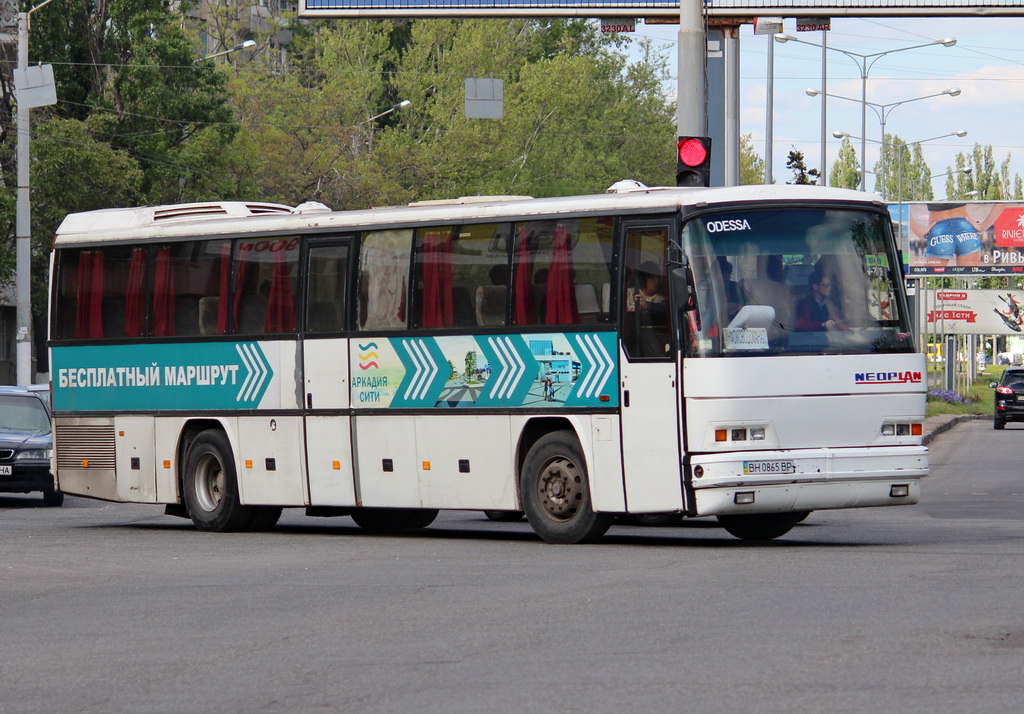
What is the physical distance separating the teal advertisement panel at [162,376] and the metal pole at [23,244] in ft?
52.6

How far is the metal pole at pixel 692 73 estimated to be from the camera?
2008 cm

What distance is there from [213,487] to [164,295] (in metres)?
1.96

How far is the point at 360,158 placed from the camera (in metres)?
62.1

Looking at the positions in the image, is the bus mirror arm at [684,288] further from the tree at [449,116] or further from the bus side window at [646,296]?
the tree at [449,116]

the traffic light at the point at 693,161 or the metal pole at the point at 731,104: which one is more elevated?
the metal pole at the point at 731,104

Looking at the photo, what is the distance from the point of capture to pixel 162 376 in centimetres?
1938

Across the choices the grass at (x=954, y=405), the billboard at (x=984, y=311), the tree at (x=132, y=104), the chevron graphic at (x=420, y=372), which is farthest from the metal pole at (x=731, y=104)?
the billboard at (x=984, y=311)

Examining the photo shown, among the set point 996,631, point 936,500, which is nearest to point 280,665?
point 996,631

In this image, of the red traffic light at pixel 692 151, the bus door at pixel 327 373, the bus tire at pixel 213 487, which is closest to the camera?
the bus door at pixel 327 373

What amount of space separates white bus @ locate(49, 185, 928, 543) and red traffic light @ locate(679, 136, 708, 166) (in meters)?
2.71

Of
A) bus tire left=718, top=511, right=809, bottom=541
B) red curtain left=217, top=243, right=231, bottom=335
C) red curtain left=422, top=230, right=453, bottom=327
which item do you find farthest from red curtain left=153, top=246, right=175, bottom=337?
bus tire left=718, top=511, right=809, bottom=541

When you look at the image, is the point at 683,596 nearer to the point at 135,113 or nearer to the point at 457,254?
the point at 457,254

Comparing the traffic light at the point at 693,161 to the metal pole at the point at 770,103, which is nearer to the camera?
the traffic light at the point at 693,161

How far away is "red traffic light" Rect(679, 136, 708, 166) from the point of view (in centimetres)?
1878
